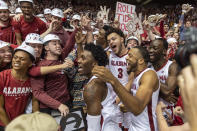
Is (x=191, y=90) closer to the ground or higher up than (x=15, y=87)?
higher up

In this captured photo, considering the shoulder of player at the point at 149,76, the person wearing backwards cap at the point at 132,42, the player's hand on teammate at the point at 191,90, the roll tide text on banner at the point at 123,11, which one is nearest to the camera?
the player's hand on teammate at the point at 191,90

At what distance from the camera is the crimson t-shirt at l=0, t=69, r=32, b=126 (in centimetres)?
307

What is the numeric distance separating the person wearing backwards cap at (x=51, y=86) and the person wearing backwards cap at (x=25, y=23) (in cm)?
103

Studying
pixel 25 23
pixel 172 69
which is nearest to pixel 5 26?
pixel 25 23

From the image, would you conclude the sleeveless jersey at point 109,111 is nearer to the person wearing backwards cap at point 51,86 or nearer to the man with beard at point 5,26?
the person wearing backwards cap at point 51,86

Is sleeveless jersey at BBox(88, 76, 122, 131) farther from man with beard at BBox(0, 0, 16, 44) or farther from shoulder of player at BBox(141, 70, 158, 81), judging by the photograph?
man with beard at BBox(0, 0, 16, 44)

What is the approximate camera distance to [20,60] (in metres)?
3.11

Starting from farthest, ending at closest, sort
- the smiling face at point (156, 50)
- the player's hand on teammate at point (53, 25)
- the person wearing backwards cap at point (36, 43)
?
1. the player's hand on teammate at point (53, 25)
2. the smiling face at point (156, 50)
3. the person wearing backwards cap at point (36, 43)

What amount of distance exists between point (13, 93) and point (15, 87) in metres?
0.08

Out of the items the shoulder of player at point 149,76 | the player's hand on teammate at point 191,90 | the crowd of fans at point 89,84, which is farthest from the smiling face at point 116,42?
the player's hand on teammate at point 191,90

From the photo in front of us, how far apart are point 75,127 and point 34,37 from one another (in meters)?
1.62

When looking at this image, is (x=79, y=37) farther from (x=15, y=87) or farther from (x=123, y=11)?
(x=123, y=11)

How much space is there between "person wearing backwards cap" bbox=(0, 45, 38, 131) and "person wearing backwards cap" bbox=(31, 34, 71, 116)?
0.17 metres

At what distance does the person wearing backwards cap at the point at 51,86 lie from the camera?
330cm
